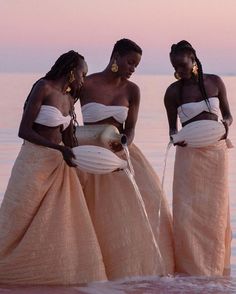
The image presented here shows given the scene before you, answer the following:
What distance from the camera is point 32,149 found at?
9.09 meters

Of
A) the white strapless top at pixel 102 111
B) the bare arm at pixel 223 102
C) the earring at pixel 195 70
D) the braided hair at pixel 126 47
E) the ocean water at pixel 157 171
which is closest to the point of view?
the ocean water at pixel 157 171

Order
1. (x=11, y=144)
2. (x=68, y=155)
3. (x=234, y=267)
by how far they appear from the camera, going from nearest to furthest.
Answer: (x=68, y=155)
(x=234, y=267)
(x=11, y=144)

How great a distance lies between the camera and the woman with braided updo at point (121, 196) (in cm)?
944

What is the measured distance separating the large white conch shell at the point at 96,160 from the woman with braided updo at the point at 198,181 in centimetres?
81

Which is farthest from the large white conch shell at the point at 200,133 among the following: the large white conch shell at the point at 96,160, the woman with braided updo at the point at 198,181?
the large white conch shell at the point at 96,160

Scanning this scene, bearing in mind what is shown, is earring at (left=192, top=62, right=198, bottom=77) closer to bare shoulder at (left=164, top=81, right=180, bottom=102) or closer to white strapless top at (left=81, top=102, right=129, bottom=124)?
bare shoulder at (left=164, top=81, right=180, bottom=102)

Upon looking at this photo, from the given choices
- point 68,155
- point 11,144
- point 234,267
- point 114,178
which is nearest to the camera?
point 68,155

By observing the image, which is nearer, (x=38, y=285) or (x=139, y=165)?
(x=38, y=285)

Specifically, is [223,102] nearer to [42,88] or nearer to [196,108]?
[196,108]

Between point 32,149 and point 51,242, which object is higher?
point 32,149

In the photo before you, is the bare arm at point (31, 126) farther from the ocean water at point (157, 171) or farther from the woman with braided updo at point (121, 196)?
the ocean water at point (157, 171)

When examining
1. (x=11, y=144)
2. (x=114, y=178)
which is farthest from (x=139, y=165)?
(x=11, y=144)

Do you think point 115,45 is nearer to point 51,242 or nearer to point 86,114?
point 86,114

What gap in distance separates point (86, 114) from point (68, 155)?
0.72 meters
